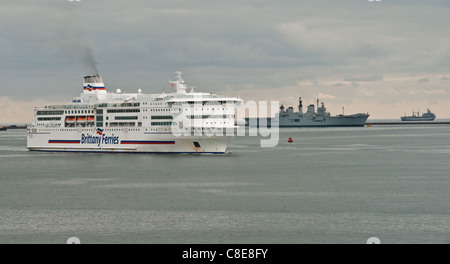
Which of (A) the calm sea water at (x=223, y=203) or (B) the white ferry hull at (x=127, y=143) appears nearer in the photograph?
(A) the calm sea water at (x=223, y=203)

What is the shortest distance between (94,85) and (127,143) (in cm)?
1368

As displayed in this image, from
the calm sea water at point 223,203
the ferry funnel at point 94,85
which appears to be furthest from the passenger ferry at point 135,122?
the calm sea water at point 223,203

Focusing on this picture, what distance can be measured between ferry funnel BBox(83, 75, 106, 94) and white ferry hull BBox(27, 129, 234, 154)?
22.7 ft

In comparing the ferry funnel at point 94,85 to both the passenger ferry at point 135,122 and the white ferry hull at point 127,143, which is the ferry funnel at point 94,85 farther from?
the white ferry hull at point 127,143

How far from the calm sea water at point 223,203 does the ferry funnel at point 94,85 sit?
1983 centimetres

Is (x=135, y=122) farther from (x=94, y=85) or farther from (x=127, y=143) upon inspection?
(x=94, y=85)

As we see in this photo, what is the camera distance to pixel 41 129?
7088 centimetres

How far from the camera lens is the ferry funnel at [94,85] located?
72000mm

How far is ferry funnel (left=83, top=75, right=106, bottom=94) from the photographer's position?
7200cm

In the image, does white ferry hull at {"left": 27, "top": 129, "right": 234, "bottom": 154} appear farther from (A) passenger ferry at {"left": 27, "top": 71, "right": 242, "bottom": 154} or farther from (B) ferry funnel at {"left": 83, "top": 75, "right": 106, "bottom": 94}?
(B) ferry funnel at {"left": 83, "top": 75, "right": 106, "bottom": 94}
